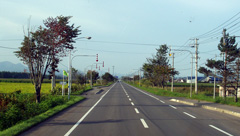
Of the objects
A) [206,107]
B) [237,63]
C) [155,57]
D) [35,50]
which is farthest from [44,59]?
[155,57]

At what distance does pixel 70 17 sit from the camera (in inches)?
912

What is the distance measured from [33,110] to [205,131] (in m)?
9.24

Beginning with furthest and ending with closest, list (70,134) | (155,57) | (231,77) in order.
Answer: (155,57)
(231,77)
(70,134)

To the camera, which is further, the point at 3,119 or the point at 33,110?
the point at 33,110

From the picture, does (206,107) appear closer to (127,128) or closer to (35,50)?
(127,128)

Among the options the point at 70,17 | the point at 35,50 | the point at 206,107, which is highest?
the point at 70,17

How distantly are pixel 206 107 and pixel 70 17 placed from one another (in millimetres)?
15671

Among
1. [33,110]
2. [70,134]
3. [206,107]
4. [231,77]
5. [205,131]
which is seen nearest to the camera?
[70,134]

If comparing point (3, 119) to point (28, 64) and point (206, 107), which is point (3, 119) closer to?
point (28, 64)

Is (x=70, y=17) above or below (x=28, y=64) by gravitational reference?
above

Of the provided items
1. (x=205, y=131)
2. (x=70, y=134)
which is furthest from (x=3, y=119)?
(x=205, y=131)

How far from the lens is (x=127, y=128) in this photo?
29.4 ft

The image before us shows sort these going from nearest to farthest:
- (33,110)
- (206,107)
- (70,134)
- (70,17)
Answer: (70,134), (33,110), (206,107), (70,17)

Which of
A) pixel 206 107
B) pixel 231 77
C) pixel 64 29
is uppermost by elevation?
pixel 64 29
